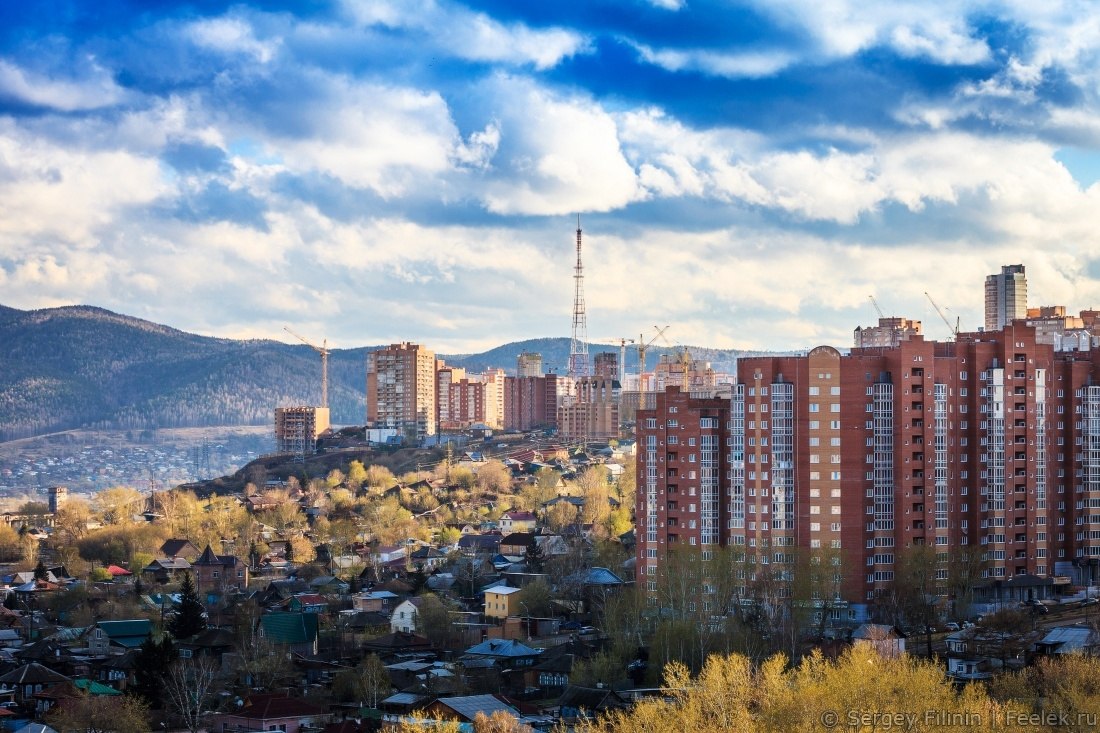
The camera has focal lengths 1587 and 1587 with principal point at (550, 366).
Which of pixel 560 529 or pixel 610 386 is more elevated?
pixel 610 386

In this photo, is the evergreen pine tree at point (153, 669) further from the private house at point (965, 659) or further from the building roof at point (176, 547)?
the building roof at point (176, 547)

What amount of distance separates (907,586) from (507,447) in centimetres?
8266

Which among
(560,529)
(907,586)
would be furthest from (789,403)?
(560,529)

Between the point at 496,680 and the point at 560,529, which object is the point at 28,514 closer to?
the point at 560,529

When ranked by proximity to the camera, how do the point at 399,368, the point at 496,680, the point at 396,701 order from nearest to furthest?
the point at 396,701 → the point at 496,680 → the point at 399,368

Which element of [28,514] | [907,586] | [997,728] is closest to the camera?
[997,728]

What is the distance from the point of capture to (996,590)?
52.5 m

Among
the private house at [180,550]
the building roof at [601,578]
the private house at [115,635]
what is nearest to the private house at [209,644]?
the private house at [115,635]

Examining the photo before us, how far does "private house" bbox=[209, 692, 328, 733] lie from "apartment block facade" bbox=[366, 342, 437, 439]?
318 ft

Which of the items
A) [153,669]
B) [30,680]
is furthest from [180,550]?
[153,669]

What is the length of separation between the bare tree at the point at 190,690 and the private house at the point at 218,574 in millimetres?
23974

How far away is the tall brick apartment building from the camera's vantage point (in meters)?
51.3

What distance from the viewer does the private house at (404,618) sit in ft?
182

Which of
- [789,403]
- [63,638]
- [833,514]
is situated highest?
[789,403]
